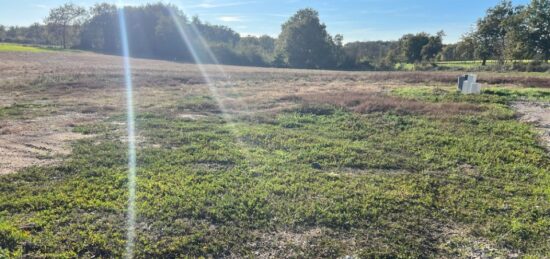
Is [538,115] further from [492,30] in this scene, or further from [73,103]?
[492,30]

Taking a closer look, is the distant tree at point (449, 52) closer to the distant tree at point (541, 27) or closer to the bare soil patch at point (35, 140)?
the distant tree at point (541, 27)

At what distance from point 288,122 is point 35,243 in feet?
29.2

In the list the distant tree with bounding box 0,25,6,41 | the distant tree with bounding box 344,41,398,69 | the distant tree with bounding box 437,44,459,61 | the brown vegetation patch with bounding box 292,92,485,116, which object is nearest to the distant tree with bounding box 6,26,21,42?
the distant tree with bounding box 0,25,6,41

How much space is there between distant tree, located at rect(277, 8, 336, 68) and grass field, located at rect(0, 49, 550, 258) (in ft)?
168

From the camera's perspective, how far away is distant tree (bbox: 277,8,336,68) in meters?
63.7

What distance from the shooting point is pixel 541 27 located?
47969mm

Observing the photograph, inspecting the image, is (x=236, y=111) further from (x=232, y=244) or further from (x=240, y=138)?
(x=232, y=244)

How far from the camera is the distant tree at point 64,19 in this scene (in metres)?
72.0

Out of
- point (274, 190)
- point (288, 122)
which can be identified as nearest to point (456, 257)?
point (274, 190)

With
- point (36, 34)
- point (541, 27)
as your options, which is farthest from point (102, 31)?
point (541, 27)

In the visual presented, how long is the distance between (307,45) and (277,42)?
7229 millimetres

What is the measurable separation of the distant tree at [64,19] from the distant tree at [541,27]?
76508mm

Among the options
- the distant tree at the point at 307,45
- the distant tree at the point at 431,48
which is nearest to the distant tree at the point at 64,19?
the distant tree at the point at 307,45

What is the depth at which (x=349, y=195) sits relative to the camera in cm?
652
